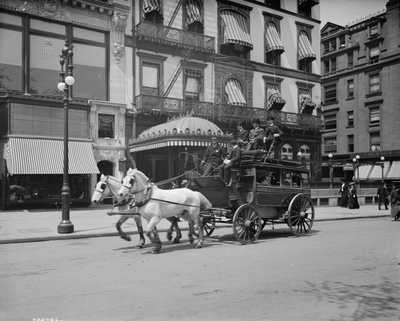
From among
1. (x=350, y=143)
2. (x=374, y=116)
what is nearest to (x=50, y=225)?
(x=374, y=116)

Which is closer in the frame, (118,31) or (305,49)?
(118,31)

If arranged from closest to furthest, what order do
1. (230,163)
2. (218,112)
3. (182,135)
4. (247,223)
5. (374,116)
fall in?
1. (230,163)
2. (247,223)
3. (182,135)
4. (218,112)
5. (374,116)

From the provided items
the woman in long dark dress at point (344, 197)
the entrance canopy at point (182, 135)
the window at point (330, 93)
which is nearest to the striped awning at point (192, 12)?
the entrance canopy at point (182, 135)

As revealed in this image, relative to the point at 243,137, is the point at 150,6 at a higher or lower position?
higher

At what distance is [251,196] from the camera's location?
417 inches

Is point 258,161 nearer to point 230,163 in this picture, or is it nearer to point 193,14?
point 230,163

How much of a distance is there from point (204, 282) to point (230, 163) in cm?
431

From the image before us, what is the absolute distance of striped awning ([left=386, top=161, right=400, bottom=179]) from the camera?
3975 cm

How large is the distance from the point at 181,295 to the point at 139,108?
18.0 metres

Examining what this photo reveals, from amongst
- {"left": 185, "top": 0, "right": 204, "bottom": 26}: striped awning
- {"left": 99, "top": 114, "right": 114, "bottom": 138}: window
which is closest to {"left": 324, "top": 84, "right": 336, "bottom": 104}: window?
{"left": 185, "top": 0, "right": 204, "bottom": 26}: striped awning

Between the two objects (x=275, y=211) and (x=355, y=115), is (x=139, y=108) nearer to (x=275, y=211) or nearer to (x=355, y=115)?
(x=275, y=211)

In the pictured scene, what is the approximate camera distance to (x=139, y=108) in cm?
2258

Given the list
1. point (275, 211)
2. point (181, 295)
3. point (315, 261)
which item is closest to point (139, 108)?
point (275, 211)

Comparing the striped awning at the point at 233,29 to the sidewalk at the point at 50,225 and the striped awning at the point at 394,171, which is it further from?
the striped awning at the point at 394,171
